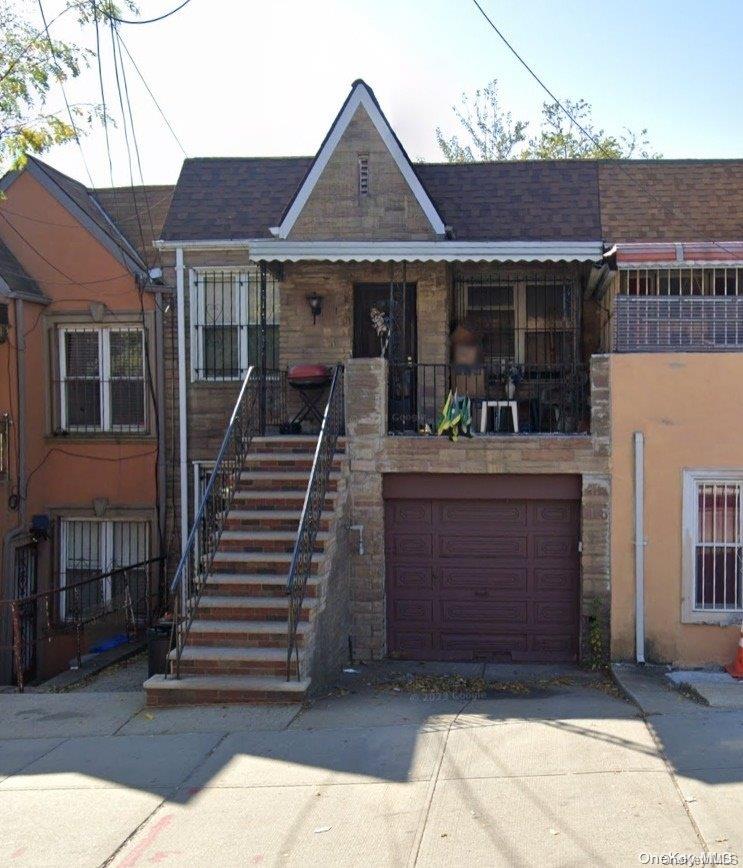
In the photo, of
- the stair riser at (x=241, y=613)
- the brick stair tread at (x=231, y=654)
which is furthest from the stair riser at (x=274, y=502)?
the brick stair tread at (x=231, y=654)

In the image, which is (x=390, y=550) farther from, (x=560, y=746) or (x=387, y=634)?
(x=560, y=746)

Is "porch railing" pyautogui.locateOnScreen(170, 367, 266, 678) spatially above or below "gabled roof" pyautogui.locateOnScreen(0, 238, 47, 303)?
below

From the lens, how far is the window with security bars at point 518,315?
13.8 m

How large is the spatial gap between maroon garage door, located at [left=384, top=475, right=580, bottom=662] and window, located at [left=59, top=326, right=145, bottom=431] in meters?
4.41

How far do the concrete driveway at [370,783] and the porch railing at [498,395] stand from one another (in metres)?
3.99

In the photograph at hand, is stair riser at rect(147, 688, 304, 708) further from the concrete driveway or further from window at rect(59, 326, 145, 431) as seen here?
window at rect(59, 326, 145, 431)

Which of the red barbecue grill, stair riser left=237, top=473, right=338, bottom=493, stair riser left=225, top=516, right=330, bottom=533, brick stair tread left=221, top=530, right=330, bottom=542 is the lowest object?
brick stair tread left=221, top=530, right=330, bottom=542

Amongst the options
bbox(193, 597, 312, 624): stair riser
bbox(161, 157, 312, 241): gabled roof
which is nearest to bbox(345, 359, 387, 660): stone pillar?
bbox(193, 597, 312, 624): stair riser

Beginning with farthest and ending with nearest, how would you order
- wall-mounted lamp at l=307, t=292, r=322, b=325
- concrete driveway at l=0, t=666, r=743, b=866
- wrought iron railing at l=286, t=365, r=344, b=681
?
wall-mounted lamp at l=307, t=292, r=322, b=325 < wrought iron railing at l=286, t=365, r=344, b=681 < concrete driveway at l=0, t=666, r=743, b=866

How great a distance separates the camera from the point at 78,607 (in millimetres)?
14000

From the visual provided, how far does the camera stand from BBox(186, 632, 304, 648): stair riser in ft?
31.8

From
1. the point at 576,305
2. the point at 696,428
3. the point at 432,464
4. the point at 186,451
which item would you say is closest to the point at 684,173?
the point at 576,305

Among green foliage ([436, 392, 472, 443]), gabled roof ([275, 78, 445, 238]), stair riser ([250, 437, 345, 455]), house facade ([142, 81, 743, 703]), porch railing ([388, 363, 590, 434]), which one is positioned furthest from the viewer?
gabled roof ([275, 78, 445, 238])

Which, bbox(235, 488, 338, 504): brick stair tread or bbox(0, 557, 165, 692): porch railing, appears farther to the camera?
bbox(0, 557, 165, 692): porch railing
